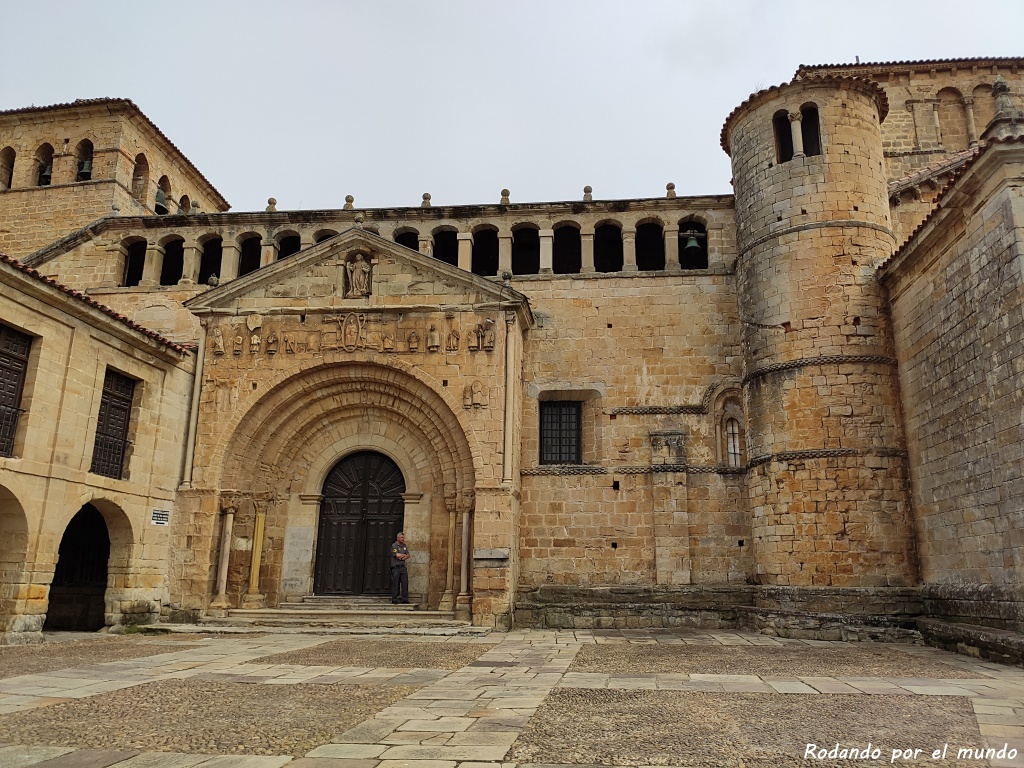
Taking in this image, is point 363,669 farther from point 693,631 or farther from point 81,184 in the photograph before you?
point 81,184

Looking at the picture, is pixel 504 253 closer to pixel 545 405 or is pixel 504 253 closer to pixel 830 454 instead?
pixel 545 405

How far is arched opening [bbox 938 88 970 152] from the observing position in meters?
24.4

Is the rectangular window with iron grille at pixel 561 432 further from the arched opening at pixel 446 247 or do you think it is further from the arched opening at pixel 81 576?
the arched opening at pixel 81 576

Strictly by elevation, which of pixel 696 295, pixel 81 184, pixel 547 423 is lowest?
pixel 547 423

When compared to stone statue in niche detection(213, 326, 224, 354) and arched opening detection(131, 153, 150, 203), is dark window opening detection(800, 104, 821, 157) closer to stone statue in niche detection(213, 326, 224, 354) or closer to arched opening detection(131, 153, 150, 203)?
stone statue in niche detection(213, 326, 224, 354)

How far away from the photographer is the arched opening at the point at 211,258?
19.9 metres

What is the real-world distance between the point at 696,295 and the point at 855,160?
433cm

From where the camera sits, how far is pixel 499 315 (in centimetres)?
1630

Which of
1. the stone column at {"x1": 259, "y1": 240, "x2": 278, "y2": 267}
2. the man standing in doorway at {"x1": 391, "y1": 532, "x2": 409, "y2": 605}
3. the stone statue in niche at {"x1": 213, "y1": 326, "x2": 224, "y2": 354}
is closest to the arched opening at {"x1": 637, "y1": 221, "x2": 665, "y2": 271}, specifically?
the man standing in doorway at {"x1": 391, "y1": 532, "x2": 409, "y2": 605}

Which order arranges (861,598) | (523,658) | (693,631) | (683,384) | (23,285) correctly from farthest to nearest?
(683,384)
(693,631)
(861,598)
(23,285)
(523,658)

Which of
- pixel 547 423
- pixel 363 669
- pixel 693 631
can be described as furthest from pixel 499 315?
pixel 363 669

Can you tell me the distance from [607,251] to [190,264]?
10.7 metres

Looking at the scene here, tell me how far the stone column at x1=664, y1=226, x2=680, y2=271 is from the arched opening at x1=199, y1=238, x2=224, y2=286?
11440 mm

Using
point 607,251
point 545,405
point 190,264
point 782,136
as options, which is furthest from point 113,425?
point 782,136
